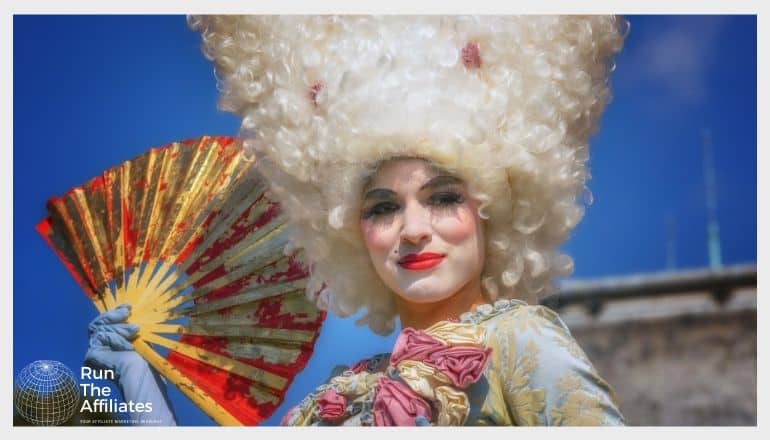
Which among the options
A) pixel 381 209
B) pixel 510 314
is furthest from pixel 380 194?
pixel 510 314

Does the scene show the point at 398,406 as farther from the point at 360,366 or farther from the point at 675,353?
the point at 675,353

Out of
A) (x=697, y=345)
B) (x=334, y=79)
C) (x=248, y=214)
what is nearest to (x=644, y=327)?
(x=697, y=345)

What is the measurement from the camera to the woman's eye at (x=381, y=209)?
10.2ft

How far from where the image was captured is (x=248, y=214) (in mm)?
3811

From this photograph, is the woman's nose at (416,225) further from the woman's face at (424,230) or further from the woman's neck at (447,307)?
the woman's neck at (447,307)

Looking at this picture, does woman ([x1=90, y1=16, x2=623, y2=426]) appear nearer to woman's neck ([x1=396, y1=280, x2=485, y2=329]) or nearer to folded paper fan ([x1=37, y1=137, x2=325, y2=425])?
woman's neck ([x1=396, y1=280, x2=485, y2=329])

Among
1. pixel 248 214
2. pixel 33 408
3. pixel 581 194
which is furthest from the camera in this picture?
pixel 248 214

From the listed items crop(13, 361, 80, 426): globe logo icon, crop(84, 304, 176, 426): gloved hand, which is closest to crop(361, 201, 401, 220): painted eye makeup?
crop(84, 304, 176, 426): gloved hand

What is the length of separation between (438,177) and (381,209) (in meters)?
0.18

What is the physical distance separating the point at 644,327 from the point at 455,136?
4416 mm

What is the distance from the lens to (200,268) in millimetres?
3762

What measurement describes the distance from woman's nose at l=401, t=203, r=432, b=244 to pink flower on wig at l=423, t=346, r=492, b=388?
31 cm
